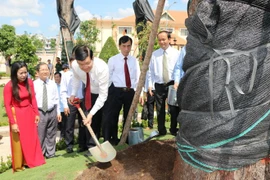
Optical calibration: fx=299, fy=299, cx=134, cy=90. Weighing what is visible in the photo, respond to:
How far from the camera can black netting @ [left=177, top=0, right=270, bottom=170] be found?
214 centimetres

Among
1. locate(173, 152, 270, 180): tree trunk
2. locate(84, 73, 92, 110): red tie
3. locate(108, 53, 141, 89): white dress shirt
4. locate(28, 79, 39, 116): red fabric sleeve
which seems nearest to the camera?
locate(173, 152, 270, 180): tree trunk

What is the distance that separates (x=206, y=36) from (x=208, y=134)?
75cm

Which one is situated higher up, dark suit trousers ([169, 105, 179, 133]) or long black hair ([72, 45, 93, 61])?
long black hair ([72, 45, 93, 61])

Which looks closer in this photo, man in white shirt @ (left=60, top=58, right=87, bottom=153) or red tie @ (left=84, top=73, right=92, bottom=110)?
red tie @ (left=84, top=73, right=92, bottom=110)

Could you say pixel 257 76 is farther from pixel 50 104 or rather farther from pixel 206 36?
pixel 50 104

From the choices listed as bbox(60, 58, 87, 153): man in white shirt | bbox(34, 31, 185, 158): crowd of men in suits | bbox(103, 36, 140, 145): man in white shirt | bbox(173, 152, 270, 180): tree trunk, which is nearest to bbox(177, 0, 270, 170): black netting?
bbox(173, 152, 270, 180): tree trunk

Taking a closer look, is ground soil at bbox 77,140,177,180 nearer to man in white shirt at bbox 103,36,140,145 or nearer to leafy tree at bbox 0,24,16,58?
man in white shirt at bbox 103,36,140,145

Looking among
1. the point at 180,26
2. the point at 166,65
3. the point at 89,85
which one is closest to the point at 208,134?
the point at 89,85

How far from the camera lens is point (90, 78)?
411 cm

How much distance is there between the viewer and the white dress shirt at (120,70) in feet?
15.9

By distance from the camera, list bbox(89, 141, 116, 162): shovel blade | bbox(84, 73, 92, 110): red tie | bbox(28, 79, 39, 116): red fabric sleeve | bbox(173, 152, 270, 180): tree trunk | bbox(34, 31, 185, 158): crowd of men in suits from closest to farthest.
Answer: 1. bbox(173, 152, 270, 180): tree trunk
2. bbox(89, 141, 116, 162): shovel blade
3. bbox(84, 73, 92, 110): red tie
4. bbox(28, 79, 39, 116): red fabric sleeve
5. bbox(34, 31, 185, 158): crowd of men in suits

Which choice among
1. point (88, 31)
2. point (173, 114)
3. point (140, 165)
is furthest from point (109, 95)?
point (88, 31)

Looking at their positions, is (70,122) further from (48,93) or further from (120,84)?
(120,84)

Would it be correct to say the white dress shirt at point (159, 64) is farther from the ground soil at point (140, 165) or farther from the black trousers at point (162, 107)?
the ground soil at point (140, 165)
